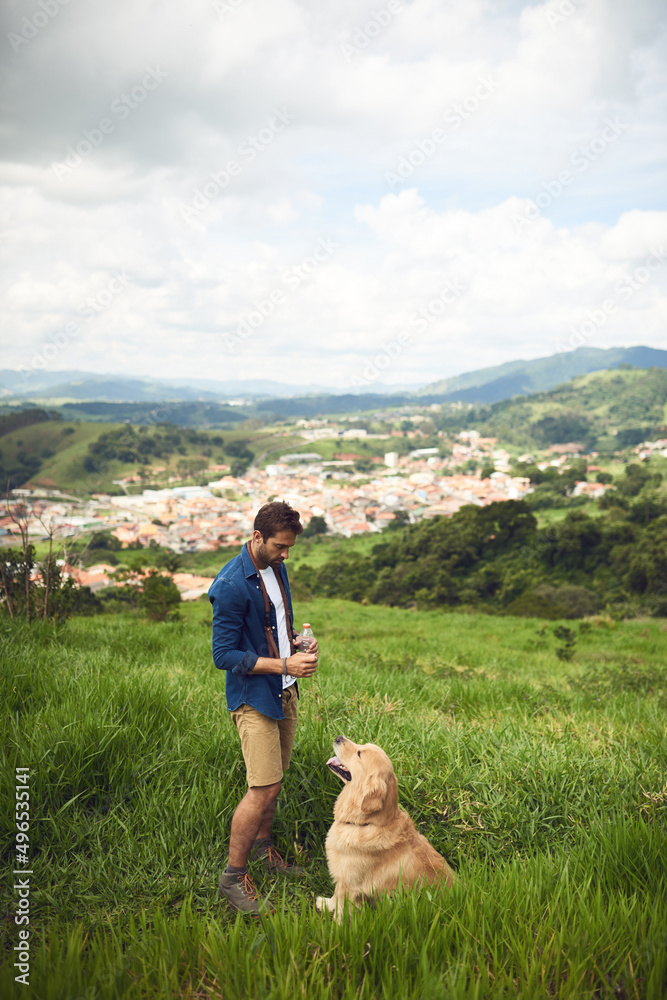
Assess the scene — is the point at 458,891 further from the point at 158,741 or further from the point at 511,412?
the point at 511,412

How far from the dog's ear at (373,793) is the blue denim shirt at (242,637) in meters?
0.52

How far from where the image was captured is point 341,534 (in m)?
59.9

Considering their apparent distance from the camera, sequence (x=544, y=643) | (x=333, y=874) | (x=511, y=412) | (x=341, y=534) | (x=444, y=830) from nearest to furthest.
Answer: (x=333, y=874) → (x=444, y=830) → (x=544, y=643) → (x=341, y=534) → (x=511, y=412)

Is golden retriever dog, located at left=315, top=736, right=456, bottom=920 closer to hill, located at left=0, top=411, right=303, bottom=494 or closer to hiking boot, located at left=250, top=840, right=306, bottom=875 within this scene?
hiking boot, located at left=250, top=840, right=306, bottom=875

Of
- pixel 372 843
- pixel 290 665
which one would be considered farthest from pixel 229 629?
pixel 372 843

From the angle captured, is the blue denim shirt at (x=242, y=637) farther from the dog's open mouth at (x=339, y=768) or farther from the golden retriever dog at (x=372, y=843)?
the golden retriever dog at (x=372, y=843)

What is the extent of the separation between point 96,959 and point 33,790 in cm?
124

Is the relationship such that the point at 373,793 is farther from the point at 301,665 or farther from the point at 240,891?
the point at 240,891

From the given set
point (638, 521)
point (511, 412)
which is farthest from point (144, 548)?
point (511, 412)

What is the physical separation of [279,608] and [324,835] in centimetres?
136

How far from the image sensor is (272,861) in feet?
8.84

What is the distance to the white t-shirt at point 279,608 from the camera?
8.77 feet

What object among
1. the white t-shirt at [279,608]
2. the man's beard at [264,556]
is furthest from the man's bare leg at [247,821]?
the man's beard at [264,556]

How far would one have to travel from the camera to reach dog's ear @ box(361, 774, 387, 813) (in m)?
2.27
